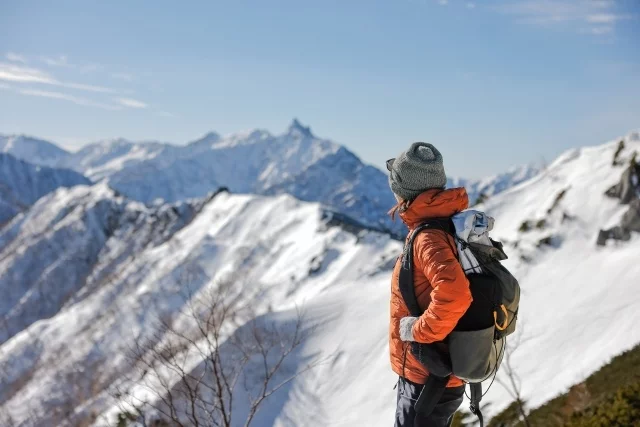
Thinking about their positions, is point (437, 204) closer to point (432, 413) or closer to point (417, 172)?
point (417, 172)

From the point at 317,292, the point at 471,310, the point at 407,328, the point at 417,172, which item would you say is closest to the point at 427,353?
the point at 407,328

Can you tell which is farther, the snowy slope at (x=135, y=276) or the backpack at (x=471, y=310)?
the snowy slope at (x=135, y=276)

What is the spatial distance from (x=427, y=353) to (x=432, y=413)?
810mm

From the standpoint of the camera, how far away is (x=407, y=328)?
452cm

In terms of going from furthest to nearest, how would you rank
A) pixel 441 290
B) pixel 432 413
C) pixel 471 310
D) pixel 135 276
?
pixel 135 276 < pixel 432 413 < pixel 471 310 < pixel 441 290

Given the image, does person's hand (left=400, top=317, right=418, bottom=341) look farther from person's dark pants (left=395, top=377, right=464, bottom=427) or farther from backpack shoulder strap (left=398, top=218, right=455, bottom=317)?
person's dark pants (left=395, top=377, right=464, bottom=427)

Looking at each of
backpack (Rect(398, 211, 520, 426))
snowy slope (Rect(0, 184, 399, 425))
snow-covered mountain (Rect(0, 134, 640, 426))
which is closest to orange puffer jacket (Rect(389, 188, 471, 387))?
backpack (Rect(398, 211, 520, 426))

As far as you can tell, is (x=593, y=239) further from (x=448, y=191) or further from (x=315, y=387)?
(x=448, y=191)

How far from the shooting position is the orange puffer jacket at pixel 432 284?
411 cm

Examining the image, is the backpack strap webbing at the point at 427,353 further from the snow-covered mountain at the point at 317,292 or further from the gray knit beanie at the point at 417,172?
the snow-covered mountain at the point at 317,292

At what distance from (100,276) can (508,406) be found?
6149 inches

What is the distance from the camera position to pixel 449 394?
15.7ft

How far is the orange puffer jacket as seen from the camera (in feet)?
13.5

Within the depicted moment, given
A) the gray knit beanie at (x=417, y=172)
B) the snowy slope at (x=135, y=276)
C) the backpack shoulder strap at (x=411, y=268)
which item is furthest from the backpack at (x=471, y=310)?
the snowy slope at (x=135, y=276)
